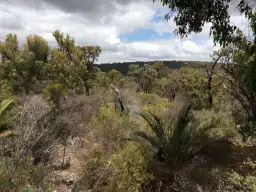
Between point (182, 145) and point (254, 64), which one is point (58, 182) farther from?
point (254, 64)

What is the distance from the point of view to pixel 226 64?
17828 mm

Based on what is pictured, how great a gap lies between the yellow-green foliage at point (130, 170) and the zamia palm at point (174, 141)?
21.1 inches

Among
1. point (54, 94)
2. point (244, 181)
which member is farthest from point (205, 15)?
point (54, 94)

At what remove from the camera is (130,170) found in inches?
390

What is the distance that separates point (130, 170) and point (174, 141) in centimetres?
178

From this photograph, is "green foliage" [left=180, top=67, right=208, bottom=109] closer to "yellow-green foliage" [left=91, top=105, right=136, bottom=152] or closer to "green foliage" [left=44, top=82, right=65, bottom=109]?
"green foliage" [left=44, top=82, right=65, bottom=109]

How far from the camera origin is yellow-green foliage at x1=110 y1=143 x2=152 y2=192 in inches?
382

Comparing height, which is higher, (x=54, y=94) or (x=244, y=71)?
(x=244, y=71)

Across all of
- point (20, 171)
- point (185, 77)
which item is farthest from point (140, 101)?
point (20, 171)

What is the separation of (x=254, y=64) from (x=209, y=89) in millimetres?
13814

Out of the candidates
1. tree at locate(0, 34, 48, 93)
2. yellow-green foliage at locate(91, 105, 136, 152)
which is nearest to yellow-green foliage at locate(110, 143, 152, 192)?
yellow-green foliage at locate(91, 105, 136, 152)

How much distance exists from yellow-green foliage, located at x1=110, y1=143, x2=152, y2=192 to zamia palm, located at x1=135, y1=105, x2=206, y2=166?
1.76ft

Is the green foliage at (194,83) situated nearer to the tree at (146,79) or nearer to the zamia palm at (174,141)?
the tree at (146,79)

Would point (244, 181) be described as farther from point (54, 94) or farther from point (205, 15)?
point (54, 94)
